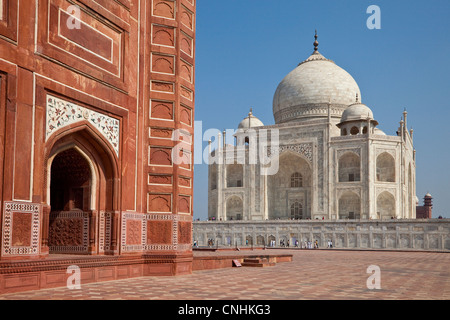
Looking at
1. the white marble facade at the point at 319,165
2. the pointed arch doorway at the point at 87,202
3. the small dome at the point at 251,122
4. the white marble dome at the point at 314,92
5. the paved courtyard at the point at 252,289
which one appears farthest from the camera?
the small dome at the point at 251,122

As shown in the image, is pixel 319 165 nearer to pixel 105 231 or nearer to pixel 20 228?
pixel 105 231

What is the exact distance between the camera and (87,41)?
826 cm

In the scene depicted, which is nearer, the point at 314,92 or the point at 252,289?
the point at 252,289

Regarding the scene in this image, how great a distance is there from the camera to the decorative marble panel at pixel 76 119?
24.2 ft

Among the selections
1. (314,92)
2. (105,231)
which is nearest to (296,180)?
Answer: (314,92)

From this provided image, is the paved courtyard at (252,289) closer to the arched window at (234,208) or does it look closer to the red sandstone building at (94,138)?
the red sandstone building at (94,138)

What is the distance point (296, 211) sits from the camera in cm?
3472

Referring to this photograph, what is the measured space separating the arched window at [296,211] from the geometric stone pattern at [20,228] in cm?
2872

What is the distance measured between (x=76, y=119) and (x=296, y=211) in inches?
1107

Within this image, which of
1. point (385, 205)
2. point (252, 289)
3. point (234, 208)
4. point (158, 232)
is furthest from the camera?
point (234, 208)

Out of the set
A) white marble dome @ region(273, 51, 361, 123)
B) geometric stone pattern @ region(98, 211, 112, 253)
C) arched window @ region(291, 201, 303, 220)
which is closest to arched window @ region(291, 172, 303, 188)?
arched window @ region(291, 201, 303, 220)

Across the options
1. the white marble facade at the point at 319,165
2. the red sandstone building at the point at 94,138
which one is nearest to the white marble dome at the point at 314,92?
the white marble facade at the point at 319,165
